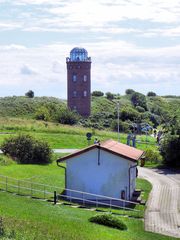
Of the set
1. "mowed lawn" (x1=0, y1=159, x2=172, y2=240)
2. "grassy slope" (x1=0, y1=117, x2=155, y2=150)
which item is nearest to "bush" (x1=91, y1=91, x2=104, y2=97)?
"grassy slope" (x1=0, y1=117, x2=155, y2=150)

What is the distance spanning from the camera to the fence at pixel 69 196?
29047 millimetres

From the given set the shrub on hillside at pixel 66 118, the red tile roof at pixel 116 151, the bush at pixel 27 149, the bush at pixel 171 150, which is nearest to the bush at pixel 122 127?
the shrub on hillside at pixel 66 118

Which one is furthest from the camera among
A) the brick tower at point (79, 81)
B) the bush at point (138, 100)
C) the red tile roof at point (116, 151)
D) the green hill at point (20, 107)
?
the bush at point (138, 100)

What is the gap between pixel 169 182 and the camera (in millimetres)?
40062

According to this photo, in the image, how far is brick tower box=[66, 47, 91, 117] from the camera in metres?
98.2

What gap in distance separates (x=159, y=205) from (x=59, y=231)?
11.5 metres

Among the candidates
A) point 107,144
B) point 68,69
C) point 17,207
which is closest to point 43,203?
point 17,207

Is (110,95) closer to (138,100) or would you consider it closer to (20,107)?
(138,100)

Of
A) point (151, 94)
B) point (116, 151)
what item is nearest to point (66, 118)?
point (116, 151)

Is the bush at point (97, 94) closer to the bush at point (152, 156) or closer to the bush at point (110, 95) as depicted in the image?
the bush at point (110, 95)

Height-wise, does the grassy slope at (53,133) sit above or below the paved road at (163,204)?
above

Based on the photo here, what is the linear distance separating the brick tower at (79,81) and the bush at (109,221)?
7484 cm

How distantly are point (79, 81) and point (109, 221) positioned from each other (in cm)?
7589

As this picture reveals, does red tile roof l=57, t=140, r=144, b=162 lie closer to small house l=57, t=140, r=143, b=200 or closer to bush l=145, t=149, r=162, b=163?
small house l=57, t=140, r=143, b=200
